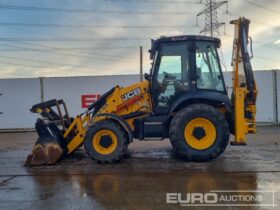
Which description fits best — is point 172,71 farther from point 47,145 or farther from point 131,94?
point 47,145

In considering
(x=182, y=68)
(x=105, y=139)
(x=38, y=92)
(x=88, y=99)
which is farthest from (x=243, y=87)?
(x=38, y=92)

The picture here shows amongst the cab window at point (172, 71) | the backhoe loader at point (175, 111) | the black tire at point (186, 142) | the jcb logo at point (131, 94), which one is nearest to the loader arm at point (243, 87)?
the backhoe loader at point (175, 111)

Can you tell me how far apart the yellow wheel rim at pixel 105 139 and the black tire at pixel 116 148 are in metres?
0.05

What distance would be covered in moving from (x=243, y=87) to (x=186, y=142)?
1.69m

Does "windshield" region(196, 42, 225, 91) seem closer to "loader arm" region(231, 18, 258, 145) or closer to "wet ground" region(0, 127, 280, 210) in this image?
"loader arm" region(231, 18, 258, 145)

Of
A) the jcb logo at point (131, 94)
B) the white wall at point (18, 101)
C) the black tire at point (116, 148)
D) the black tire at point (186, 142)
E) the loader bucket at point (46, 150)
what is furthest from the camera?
the white wall at point (18, 101)

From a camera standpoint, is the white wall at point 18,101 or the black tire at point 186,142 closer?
the black tire at point 186,142

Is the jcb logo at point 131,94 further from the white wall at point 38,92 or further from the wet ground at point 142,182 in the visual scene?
the white wall at point 38,92

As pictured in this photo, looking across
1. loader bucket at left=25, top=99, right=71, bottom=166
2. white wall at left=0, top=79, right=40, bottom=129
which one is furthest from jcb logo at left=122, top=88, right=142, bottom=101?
white wall at left=0, top=79, right=40, bottom=129

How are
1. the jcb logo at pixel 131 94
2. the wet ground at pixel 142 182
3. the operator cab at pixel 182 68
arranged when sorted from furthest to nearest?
the jcb logo at pixel 131 94
the operator cab at pixel 182 68
the wet ground at pixel 142 182

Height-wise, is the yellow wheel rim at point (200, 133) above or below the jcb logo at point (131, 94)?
below

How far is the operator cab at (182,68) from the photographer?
26.1 ft

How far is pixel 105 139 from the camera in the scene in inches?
304

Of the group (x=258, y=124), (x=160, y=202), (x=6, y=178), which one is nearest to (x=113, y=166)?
(x=6, y=178)
